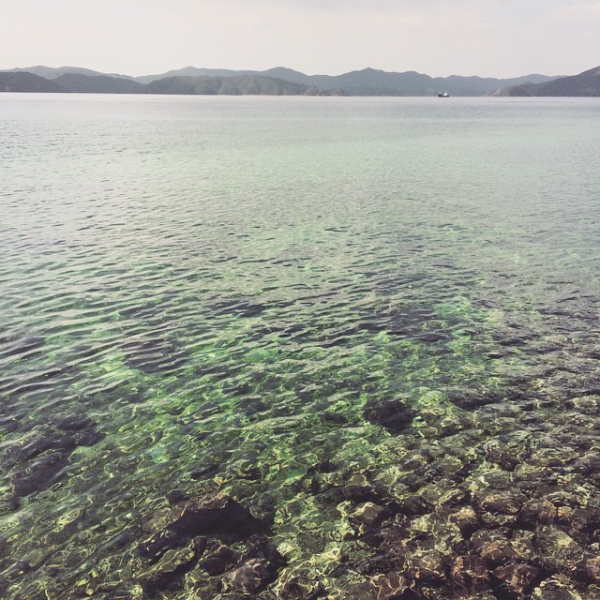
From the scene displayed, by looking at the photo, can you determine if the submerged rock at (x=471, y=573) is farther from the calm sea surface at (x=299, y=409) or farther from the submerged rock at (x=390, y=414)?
the submerged rock at (x=390, y=414)

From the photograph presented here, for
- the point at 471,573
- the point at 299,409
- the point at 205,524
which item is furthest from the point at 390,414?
the point at 205,524

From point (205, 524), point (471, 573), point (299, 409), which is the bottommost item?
point (299, 409)

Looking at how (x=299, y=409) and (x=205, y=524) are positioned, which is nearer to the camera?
(x=205, y=524)

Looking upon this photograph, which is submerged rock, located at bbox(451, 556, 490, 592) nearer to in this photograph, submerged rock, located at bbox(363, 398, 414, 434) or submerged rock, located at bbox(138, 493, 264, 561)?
submerged rock, located at bbox(138, 493, 264, 561)

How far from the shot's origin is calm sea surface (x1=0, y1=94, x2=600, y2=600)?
1130 centimetres

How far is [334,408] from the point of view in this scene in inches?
681

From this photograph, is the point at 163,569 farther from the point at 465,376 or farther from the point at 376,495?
the point at 465,376

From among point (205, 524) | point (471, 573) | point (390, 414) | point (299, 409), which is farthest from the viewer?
point (299, 409)

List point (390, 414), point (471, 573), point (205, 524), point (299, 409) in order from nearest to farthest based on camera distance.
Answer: point (471, 573), point (205, 524), point (390, 414), point (299, 409)

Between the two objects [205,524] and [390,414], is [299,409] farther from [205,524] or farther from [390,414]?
[205,524]

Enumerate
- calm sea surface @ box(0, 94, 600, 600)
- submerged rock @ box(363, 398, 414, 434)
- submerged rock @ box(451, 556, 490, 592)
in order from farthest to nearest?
submerged rock @ box(363, 398, 414, 434) < calm sea surface @ box(0, 94, 600, 600) < submerged rock @ box(451, 556, 490, 592)

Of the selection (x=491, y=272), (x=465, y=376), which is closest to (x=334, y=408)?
(x=465, y=376)

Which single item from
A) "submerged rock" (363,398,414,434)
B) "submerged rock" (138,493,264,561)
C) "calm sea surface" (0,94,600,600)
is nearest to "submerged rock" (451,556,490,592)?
"calm sea surface" (0,94,600,600)

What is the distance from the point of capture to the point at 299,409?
1728 cm
